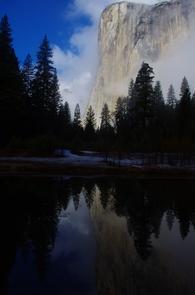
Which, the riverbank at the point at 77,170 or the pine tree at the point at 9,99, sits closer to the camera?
the riverbank at the point at 77,170

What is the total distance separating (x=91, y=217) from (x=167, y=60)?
613ft

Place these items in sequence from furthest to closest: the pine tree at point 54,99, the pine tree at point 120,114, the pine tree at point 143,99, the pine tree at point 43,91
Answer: the pine tree at point 120,114
the pine tree at point 143,99
the pine tree at point 54,99
the pine tree at point 43,91

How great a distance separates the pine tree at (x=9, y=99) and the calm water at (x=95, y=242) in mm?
19630

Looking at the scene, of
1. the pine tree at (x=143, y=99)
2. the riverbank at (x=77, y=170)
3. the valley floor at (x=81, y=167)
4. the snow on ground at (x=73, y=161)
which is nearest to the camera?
the riverbank at (x=77, y=170)

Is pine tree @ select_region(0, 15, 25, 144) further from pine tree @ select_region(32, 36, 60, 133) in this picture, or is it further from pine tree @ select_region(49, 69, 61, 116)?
pine tree @ select_region(49, 69, 61, 116)

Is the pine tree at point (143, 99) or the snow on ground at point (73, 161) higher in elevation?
the pine tree at point (143, 99)

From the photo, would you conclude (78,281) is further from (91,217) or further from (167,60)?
(167,60)

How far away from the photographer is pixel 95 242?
12.0m

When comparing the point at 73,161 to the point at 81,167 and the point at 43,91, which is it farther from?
the point at 43,91

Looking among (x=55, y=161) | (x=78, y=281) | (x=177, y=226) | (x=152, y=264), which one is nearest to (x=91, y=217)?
(x=177, y=226)

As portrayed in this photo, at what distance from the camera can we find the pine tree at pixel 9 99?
133 ft

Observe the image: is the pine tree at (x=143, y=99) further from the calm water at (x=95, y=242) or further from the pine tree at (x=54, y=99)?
the calm water at (x=95, y=242)

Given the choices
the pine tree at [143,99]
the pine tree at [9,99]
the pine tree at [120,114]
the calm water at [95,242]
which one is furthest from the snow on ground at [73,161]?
the pine tree at [120,114]

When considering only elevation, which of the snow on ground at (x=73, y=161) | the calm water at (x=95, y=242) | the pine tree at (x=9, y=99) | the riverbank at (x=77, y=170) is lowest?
the calm water at (x=95, y=242)
